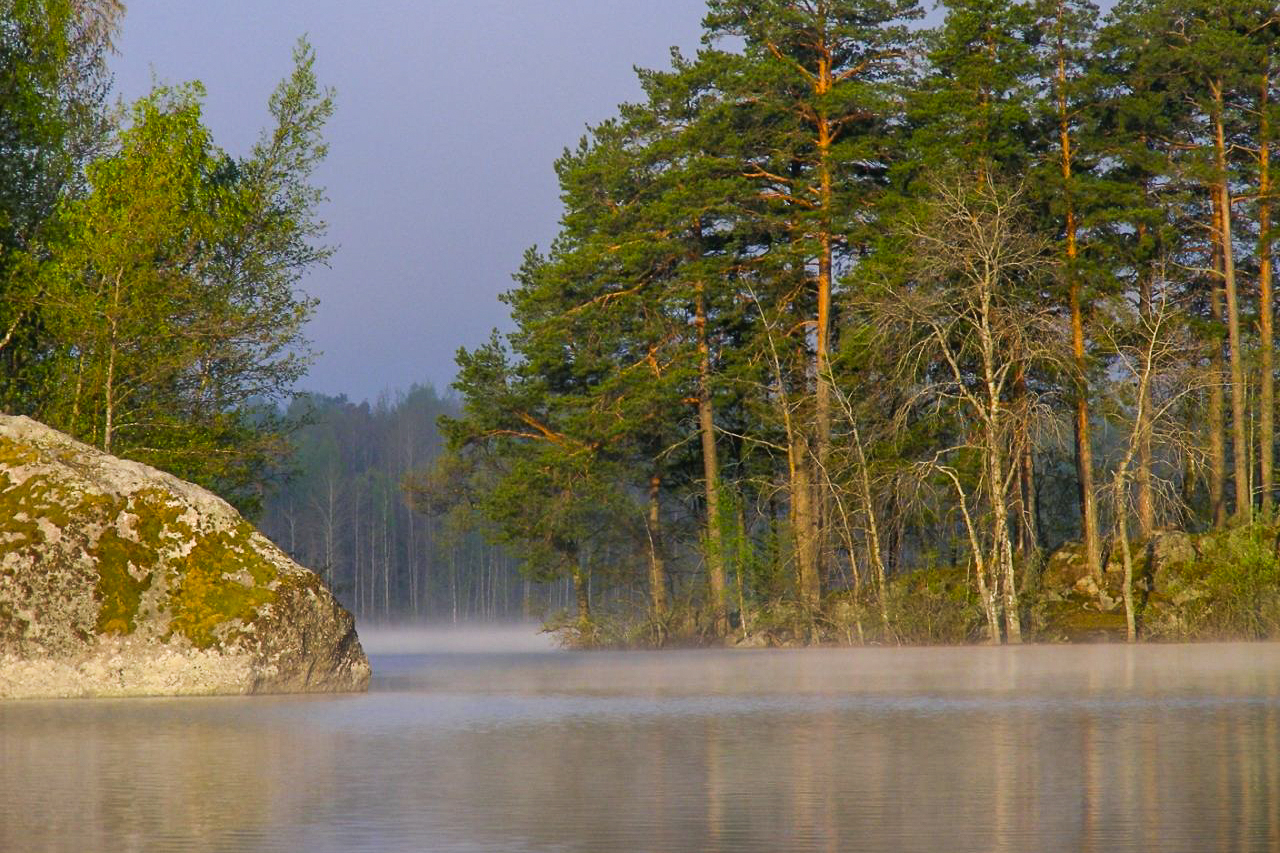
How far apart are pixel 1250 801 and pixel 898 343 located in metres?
30.4

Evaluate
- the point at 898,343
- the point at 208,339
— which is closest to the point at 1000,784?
the point at 208,339

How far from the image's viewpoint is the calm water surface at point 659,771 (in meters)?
7.34

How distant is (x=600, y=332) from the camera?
46.0 meters

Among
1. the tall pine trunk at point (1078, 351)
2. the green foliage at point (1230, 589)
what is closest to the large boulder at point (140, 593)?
the green foliage at point (1230, 589)

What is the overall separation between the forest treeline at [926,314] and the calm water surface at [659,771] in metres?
18.3

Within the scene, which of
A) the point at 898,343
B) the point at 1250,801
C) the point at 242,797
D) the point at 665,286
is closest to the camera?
the point at 1250,801

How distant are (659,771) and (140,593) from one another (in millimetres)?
9724

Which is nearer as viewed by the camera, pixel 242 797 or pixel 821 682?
pixel 242 797

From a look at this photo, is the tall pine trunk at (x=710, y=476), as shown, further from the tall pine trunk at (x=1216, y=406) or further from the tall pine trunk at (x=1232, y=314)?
the tall pine trunk at (x=1232, y=314)

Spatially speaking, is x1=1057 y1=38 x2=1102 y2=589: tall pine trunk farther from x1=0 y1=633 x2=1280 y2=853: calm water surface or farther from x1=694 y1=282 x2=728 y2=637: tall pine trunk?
x1=0 y1=633 x2=1280 y2=853: calm water surface

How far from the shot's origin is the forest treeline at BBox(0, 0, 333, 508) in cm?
2559

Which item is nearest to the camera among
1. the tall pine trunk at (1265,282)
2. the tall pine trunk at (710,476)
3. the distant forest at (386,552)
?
the tall pine trunk at (1265,282)

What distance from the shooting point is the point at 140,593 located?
17953 millimetres

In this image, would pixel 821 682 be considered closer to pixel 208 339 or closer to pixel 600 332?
pixel 208 339
